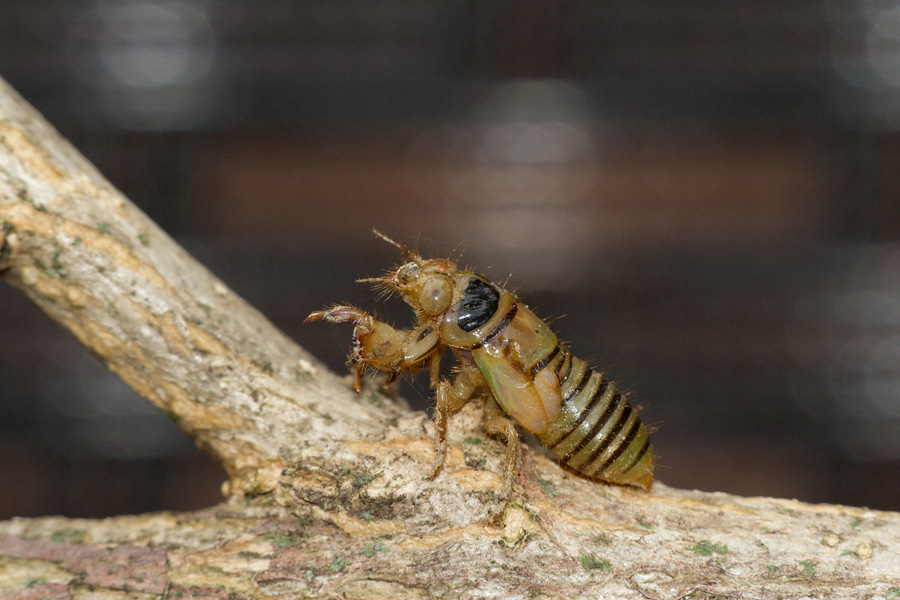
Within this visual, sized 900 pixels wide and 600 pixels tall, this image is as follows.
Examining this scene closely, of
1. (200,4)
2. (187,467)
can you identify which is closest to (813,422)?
(187,467)

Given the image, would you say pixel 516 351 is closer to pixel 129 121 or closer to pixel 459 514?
pixel 459 514

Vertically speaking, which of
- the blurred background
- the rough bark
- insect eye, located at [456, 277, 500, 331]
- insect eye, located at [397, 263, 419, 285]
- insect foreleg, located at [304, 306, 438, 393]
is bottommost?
the rough bark

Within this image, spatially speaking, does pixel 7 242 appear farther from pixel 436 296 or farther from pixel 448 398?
pixel 448 398

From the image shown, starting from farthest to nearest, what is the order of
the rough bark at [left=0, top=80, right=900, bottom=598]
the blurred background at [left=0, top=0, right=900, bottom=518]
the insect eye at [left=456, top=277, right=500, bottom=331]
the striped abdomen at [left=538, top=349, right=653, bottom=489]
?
the blurred background at [left=0, top=0, right=900, bottom=518] → the insect eye at [left=456, top=277, right=500, bottom=331] → the striped abdomen at [left=538, top=349, right=653, bottom=489] → the rough bark at [left=0, top=80, right=900, bottom=598]

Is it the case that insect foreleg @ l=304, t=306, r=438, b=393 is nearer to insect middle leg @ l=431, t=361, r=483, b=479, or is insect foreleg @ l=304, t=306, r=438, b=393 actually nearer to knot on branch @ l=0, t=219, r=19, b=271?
insect middle leg @ l=431, t=361, r=483, b=479

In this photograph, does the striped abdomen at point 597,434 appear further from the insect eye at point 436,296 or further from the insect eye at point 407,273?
the insect eye at point 407,273

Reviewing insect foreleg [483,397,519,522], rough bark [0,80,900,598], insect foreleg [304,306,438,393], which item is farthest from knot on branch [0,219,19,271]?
insect foreleg [483,397,519,522]
